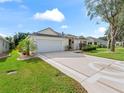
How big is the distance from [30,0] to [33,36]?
659 centimetres

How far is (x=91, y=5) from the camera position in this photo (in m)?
27.3

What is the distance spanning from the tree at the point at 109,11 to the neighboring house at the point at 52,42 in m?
7.30

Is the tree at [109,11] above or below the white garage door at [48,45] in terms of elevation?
above

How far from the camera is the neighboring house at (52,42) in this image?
76.5 feet

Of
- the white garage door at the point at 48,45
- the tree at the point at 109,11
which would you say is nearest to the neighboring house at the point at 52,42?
the white garage door at the point at 48,45

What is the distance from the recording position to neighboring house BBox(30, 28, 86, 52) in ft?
76.5

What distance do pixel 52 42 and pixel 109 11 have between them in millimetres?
12205

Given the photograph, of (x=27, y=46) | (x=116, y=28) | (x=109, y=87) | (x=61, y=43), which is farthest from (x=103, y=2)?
(x=109, y=87)

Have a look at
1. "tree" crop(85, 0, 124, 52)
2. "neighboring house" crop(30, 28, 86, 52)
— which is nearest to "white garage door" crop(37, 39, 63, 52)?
"neighboring house" crop(30, 28, 86, 52)

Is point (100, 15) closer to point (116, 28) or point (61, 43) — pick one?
point (116, 28)

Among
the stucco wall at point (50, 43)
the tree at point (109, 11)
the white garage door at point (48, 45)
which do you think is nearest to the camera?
the stucco wall at point (50, 43)

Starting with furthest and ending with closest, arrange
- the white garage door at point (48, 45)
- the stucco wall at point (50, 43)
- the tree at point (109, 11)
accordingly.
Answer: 1. the tree at point (109, 11)
2. the white garage door at point (48, 45)
3. the stucco wall at point (50, 43)

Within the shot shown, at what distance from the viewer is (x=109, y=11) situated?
1037 inches

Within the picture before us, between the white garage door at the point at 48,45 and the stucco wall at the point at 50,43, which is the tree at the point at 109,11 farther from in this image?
the white garage door at the point at 48,45
